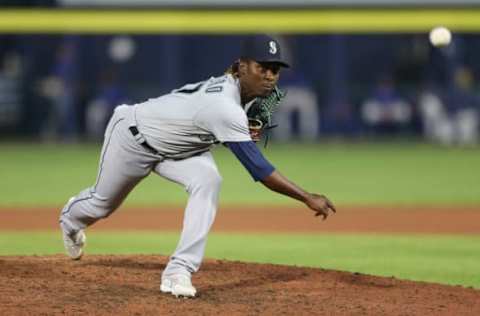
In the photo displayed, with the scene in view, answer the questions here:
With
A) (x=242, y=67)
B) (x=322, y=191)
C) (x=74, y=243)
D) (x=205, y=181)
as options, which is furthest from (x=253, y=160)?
(x=322, y=191)

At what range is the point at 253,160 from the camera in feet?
18.4

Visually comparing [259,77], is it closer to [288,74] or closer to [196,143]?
[196,143]

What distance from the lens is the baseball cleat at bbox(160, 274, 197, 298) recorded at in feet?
18.9

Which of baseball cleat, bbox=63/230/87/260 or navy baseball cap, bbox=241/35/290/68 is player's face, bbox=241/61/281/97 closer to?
navy baseball cap, bbox=241/35/290/68

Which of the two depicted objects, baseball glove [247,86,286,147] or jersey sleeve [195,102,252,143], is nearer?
jersey sleeve [195,102,252,143]

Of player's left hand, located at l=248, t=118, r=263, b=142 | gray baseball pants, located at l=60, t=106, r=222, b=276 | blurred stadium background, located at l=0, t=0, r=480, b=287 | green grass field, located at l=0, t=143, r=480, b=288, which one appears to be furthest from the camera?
blurred stadium background, located at l=0, t=0, r=480, b=287

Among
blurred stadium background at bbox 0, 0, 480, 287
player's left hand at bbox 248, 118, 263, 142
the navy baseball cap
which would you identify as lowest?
player's left hand at bbox 248, 118, 263, 142

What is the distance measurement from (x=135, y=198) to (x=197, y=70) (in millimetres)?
10317

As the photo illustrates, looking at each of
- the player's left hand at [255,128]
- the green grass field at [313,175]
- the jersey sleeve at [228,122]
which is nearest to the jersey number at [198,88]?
the jersey sleeve at [228,122]

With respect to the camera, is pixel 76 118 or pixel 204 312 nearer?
pixel 204 312

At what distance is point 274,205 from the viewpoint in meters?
12.5

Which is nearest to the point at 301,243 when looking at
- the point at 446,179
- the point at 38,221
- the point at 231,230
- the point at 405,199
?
the point at 231,230

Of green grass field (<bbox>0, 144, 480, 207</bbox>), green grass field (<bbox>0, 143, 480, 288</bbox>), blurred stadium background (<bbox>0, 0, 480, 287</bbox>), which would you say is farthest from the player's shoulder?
blurred stadium background (<bbox>0, 0, 480, 287</bbox>)

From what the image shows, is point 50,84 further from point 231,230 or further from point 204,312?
point 204,312
